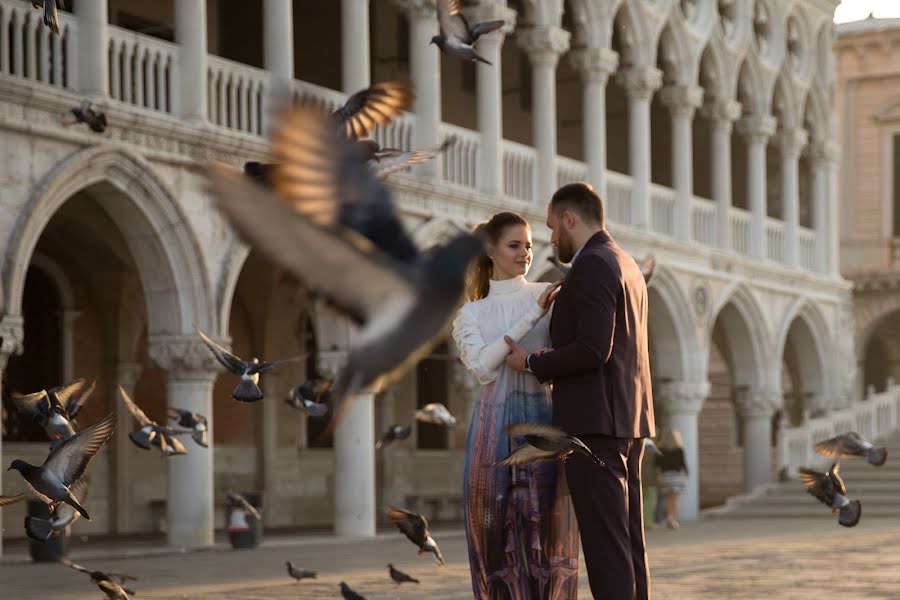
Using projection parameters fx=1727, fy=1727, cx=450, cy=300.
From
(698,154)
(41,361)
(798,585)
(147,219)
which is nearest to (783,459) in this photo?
(698,154)

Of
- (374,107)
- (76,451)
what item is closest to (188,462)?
(76,451)

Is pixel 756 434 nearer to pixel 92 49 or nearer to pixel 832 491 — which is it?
pixel 92 49

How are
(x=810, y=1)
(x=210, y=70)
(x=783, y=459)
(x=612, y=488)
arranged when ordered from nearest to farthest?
(x=612, y=488)
(x=210, y=70)
(x=783, y=459)
(x=810, y=1)

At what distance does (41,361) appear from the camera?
1922 centimetres

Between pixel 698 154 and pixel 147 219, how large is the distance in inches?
652

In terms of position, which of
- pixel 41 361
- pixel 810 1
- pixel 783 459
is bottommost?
pixel 783 459

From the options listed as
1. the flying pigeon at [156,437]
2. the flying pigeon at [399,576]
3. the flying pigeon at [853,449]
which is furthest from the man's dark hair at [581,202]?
the flying pigeon at [853,449]

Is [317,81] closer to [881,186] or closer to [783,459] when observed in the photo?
[783,459]

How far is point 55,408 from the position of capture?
8562 mm

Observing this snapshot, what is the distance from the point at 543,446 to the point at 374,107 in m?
1.42

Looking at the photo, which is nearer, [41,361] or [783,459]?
[41,361]

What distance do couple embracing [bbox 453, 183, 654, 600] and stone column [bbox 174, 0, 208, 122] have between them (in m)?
9.88

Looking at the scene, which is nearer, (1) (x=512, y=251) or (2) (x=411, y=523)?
(1) (x=512, y=251)

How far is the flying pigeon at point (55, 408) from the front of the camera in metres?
8.34
